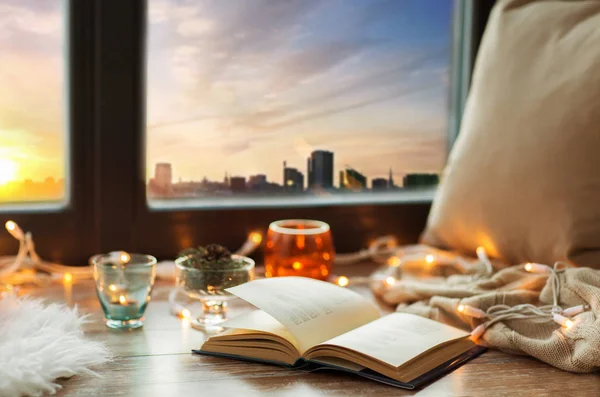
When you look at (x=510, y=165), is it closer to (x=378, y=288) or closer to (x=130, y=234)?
(x=378, y=288)

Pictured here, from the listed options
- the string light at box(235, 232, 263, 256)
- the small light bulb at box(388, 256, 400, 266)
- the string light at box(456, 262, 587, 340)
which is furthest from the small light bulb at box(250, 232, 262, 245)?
the string light at box(456, 262, 587, 340)

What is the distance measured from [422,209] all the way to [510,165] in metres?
0.35

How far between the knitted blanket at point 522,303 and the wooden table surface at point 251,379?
1.0 inches

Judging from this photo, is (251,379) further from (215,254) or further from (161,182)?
(161,182)

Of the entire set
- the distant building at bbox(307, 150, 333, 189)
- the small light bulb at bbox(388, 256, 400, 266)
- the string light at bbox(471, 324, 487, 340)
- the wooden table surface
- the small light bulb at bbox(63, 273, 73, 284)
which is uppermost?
the distant building at bbox(307, 150, 333, 189)

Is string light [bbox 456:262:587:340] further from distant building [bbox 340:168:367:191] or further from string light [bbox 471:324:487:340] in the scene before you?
distant building [bbox 340:168:367:191]

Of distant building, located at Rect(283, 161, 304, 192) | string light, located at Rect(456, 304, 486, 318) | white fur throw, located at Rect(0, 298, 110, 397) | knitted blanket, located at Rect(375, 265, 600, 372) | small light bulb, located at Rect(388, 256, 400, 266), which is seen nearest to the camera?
white fur throw, located at Rect(0, 298, 110, 397)

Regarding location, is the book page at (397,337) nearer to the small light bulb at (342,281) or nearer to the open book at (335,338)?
the open book at (335,338)

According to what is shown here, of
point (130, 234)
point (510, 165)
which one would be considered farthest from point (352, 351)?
point (130, 234)

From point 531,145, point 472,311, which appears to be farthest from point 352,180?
point 472,311

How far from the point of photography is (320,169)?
1579mm

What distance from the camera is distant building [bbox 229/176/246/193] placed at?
1.53 metres

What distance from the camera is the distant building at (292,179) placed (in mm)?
1561

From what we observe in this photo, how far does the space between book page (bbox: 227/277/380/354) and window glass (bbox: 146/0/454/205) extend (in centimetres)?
42
